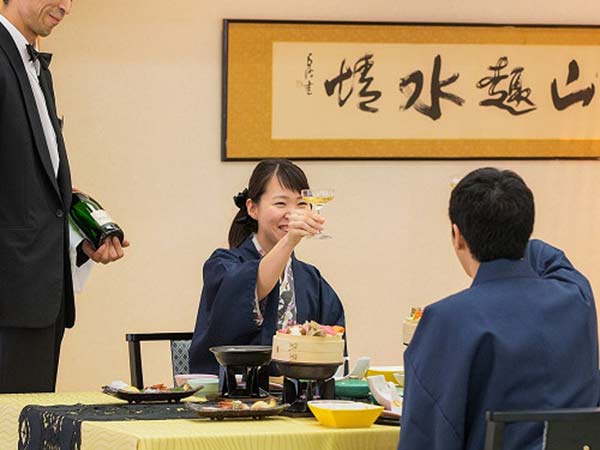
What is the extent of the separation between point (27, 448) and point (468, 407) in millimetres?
1013

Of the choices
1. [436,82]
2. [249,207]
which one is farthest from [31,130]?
[436,82]

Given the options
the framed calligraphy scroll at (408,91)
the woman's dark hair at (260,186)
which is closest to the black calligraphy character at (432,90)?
the framed calligraphy scroll at (408,91)

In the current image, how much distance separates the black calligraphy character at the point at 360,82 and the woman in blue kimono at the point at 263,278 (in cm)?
175

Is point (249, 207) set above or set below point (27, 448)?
above

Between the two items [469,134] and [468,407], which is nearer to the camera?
[468,407]

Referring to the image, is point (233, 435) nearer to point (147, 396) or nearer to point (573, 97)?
point (147, 396)

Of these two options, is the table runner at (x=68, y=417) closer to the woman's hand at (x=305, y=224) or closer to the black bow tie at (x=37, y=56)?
the woman's hand at (x=305, y=224)

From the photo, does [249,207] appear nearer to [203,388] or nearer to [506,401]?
[203,388]

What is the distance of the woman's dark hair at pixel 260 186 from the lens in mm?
3812

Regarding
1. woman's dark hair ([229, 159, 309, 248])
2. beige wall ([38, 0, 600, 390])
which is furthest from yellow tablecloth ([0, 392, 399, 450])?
beige wall ([38, 0, 600, 390])

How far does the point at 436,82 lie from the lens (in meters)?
5.62

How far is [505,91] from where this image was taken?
18.7 ft

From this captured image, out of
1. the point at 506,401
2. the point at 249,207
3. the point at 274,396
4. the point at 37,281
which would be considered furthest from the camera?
the point at 249,207

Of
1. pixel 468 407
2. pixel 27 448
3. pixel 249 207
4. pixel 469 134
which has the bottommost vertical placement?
pixel 27 448
